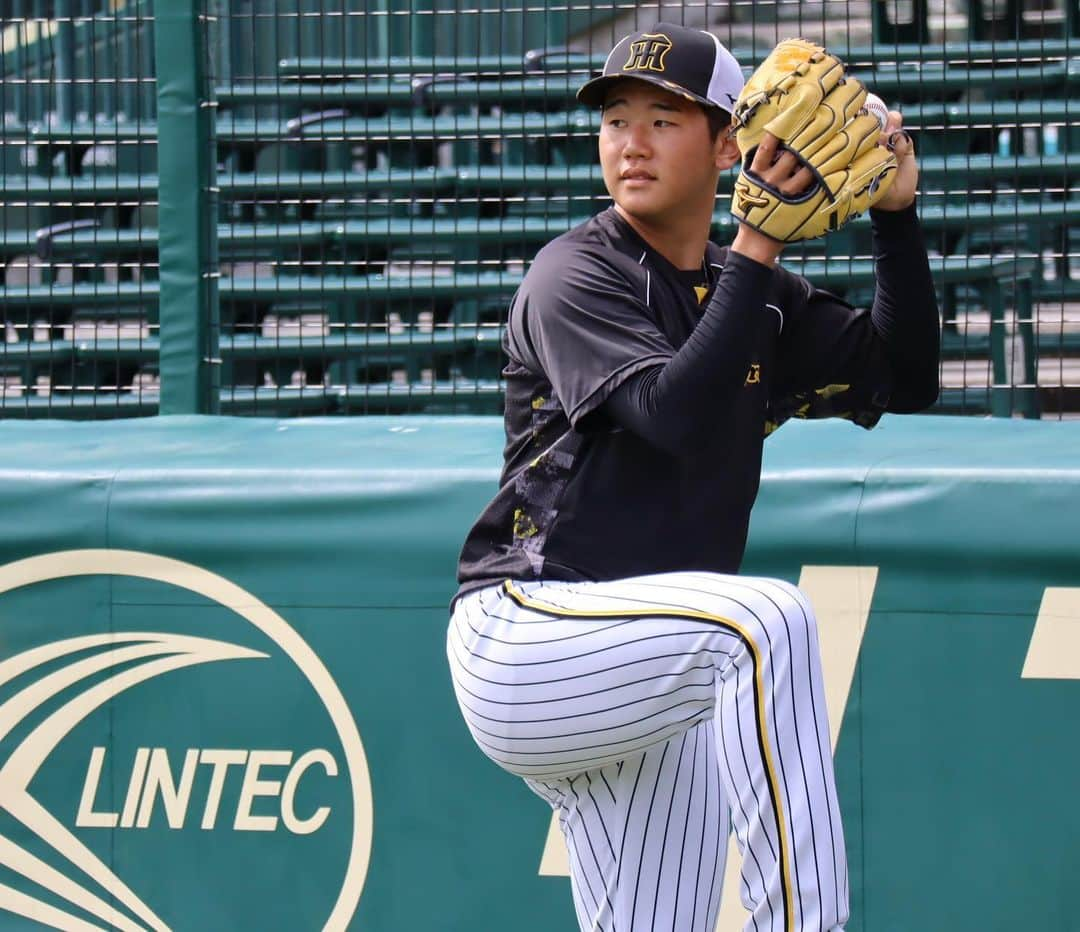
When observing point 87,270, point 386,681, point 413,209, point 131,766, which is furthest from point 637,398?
point 87,270

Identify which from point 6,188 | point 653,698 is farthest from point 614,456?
point 6,188

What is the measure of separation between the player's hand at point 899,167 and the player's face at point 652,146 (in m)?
0.29

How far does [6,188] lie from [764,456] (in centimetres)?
237

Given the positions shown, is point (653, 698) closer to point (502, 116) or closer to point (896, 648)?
point (896, 648)

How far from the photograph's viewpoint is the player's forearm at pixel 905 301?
2664 millimetres

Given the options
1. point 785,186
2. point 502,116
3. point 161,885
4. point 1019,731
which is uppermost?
point 502,116

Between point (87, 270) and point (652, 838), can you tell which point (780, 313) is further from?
point (87, 270)

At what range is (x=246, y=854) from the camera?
11.1 ft

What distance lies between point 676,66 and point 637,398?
51 centimetres

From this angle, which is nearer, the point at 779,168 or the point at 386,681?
the point at 779,168

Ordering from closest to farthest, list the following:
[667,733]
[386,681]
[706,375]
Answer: [706,375], [667,733], [386,681]

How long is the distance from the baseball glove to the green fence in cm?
193

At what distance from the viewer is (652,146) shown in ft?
8.08

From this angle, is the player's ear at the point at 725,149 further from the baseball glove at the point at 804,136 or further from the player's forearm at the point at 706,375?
the player's forearm at the point at 706,375
